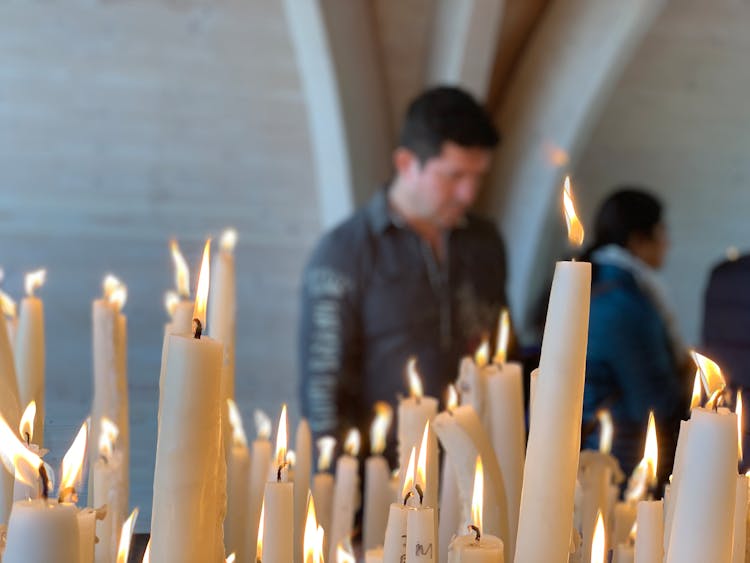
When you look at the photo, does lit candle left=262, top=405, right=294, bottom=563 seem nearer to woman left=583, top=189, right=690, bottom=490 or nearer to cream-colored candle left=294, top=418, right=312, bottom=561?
cream-colored candle left=294, top=418, right=312, bottom=561

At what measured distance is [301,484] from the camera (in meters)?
0.75

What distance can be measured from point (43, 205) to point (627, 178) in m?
3.24

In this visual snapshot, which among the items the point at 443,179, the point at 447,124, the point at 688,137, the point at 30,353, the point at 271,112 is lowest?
the point at 30,353

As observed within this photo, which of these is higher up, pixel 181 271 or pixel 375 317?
pixel 375 317

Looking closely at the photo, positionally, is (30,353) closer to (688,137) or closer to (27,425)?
(27,425)

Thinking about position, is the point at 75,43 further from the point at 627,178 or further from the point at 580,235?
the point at 580,235

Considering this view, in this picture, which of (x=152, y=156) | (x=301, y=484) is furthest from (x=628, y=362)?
(x=152, y=156)

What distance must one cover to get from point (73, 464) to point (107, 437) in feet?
0.62

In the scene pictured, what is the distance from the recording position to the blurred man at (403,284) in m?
2.21

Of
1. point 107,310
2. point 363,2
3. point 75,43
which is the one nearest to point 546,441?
point 107,310

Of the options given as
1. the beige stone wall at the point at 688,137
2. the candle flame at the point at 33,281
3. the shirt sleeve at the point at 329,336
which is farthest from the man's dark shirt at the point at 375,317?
the beige stone wall at the point at 688,137

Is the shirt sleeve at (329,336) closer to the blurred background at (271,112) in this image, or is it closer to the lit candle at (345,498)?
the lit candle at (345,498)

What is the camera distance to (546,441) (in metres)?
0.44

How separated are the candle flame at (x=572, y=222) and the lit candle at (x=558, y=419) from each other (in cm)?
6
